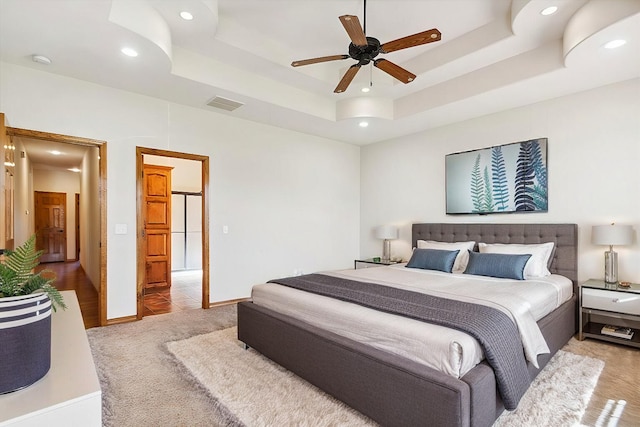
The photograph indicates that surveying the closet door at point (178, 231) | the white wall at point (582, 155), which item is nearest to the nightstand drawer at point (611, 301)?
the white wall at point (582, 155)

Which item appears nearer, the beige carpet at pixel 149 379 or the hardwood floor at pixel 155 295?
the beige carpet at pixel 149 379

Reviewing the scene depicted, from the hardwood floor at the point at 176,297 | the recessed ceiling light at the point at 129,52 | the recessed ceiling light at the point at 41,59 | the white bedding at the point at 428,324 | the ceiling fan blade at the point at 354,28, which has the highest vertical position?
the recessed ceiling light at the point at 41,59

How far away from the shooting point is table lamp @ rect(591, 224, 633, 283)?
323cm

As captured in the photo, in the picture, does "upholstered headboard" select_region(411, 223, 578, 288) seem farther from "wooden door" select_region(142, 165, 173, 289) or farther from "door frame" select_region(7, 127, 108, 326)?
"wooden door" select_region(142, 165, 173, 289)

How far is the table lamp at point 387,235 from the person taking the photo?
5422mm

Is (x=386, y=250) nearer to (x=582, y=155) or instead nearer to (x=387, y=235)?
(x=387, y=235)

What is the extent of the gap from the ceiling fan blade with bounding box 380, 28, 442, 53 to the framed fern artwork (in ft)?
8.10

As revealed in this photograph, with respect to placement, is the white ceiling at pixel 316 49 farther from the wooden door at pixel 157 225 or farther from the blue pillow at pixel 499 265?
the wooden door at pixel 157 225

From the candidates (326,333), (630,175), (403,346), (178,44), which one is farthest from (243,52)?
(630,175)

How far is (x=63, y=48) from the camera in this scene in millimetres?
2893

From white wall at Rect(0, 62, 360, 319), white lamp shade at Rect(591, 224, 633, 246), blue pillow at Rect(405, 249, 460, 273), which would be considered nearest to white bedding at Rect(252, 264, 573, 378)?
blue pillow at Rect(405, 249, 460, 273)

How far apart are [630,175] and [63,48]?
5584mm

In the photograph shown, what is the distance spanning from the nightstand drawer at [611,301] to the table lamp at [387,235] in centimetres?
260

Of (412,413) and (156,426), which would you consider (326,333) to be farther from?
(156,426)
